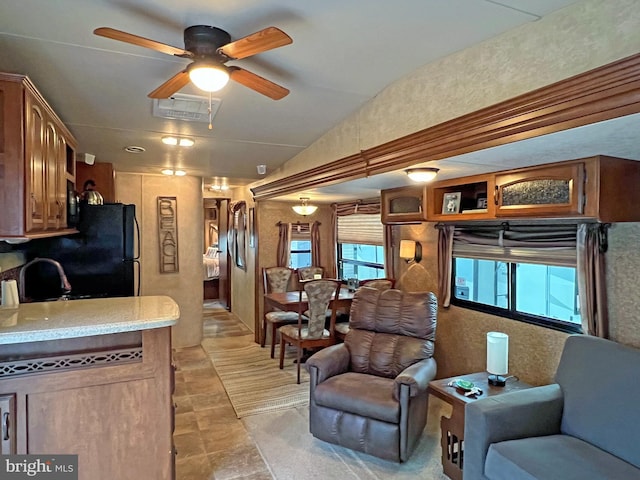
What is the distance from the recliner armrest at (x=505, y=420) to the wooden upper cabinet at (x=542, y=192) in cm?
114

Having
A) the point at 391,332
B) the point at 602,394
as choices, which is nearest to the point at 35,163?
the point at 391,332

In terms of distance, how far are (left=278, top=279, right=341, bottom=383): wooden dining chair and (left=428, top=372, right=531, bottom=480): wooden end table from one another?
5.99 feet

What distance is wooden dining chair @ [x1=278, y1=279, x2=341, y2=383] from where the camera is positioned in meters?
4.45

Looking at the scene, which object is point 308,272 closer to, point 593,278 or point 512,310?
point 512,310

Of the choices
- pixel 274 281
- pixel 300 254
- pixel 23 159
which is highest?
pixel 23 159

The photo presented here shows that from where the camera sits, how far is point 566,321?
3.08 m

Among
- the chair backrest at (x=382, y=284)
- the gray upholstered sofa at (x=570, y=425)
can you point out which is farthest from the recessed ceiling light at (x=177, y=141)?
the gray upholstered sofa at (x=570, y=425)

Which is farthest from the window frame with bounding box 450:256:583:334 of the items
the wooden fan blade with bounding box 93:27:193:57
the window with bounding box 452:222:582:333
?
the wooden fan blade with bounding box 93:27:193:57

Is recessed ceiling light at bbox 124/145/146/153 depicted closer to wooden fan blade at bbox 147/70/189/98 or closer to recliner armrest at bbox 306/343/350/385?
wooden fan blade at bbox 147/70/189/98

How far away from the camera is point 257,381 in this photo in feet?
14.6

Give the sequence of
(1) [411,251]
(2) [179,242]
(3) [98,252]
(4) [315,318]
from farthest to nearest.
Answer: (2) [179,242], (4) [315,318], (1) [411,251], (3) [98,252]

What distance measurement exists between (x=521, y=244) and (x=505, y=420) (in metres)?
1.53

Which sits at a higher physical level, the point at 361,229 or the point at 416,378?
the point at 361,229

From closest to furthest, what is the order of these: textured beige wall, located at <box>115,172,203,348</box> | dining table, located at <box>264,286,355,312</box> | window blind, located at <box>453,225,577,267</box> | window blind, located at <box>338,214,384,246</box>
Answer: window blind, located at <box>453,225,577,267</box> → dining table, located at <box>264,286,355,312</box> → window blind, located at <box>338,214,384,246</box> → textured beige wall, located at <box>115,172,203,348</box>
